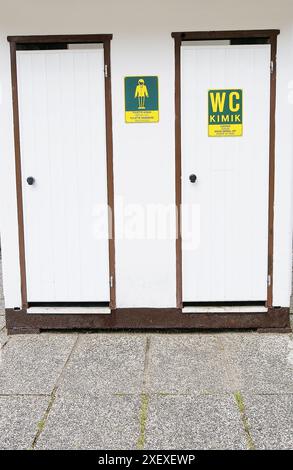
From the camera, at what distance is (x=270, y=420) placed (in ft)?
10.6

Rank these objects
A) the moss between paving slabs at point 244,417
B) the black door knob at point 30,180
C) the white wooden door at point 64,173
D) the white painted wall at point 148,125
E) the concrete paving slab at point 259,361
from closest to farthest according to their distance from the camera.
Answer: the moss between paving slabs at point 244,417 < the concrete paving slab at point 259,361 < the white painted wall at point 148,125 < the white wooden door at point 64,173 < the black door knob at point 30,180

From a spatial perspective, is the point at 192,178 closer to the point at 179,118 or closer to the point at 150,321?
the point at 179,118

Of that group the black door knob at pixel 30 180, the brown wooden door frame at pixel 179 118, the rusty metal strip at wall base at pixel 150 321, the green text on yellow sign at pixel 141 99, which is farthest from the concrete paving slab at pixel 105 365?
the green text on yellow sign at pixel 141 99

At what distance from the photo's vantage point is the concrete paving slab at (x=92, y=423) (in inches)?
120

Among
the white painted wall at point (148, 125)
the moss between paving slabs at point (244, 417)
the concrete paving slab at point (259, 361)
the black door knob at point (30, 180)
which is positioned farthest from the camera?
the black door knob at point (30, 180)

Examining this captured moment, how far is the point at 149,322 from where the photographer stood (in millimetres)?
4695

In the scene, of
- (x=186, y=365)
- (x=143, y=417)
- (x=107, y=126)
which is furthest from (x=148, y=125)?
(x=143, y=417)

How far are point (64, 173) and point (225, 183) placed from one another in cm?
134

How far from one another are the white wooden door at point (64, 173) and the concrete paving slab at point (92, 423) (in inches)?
51.5

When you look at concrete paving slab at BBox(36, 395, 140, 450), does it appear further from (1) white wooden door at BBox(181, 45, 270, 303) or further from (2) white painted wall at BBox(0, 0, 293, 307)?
(1) white wooden door at BBox(181, 45, 270, 303)

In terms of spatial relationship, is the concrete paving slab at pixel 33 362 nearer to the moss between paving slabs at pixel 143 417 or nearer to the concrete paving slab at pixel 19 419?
the concrete paving slab at pixel 19 419

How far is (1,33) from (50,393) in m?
2.82
